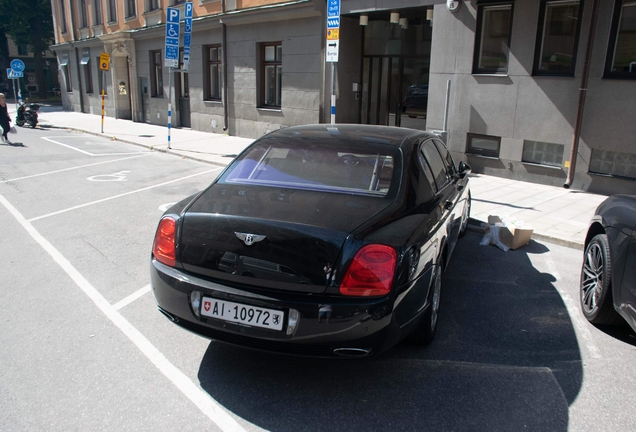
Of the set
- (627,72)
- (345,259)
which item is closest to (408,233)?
(345,259)

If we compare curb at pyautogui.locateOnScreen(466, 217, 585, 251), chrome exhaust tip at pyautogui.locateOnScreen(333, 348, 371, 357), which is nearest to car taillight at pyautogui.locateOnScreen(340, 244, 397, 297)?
chrome exhaust tip at pyautogui.locateOnScreen(333, 348, 371, 357)

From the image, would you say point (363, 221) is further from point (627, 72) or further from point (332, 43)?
point (627, 72)

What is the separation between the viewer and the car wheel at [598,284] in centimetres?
394

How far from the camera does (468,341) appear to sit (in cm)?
385

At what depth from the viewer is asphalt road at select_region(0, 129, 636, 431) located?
289 cm

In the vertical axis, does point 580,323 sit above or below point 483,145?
below

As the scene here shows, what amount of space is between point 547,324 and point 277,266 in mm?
2568

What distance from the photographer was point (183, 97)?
2217 centimetres

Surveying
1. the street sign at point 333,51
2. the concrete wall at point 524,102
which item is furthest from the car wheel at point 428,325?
the concrete wall at point 524,102

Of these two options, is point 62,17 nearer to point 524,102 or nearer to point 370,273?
point 524,102

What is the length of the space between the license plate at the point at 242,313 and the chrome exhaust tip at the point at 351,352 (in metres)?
0.36

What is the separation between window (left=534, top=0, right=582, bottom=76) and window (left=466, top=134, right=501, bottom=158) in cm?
160

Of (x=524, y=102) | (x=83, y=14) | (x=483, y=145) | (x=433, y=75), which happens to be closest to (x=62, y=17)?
(x=83, y=14)

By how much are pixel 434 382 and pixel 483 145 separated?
28.4 ft
